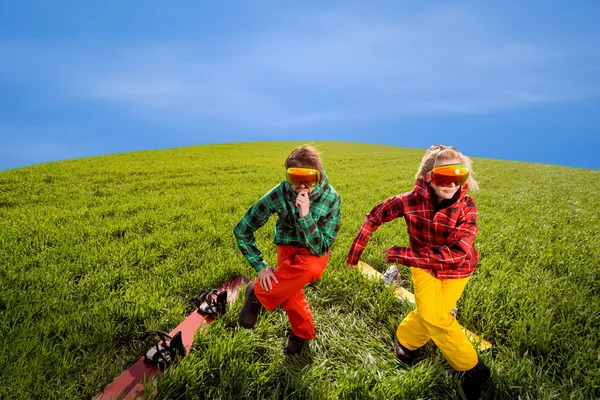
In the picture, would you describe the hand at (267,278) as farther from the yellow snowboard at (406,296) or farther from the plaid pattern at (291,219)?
Answer: the yellow snowboard at (406,296)

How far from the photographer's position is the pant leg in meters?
2.14

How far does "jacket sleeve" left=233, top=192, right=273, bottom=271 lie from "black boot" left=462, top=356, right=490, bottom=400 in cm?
173

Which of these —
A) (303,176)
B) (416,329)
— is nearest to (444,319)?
(416,329)

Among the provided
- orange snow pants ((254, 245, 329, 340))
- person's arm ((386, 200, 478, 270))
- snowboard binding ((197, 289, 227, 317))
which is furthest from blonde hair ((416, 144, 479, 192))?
snowboard binding ((197, 289, 227, 317))

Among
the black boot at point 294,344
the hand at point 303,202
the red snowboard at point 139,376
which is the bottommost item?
the black boot at point 294,344

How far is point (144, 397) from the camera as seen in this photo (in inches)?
78.1

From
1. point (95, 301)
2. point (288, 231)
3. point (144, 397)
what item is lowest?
point (144, 397)

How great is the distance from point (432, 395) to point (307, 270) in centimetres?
128

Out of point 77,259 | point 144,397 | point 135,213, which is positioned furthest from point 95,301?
point 135,213

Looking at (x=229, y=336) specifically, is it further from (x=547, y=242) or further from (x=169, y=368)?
(x=547, y=242)

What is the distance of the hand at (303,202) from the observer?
2.09m

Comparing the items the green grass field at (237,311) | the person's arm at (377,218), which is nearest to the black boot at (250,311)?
the green grass field at (237,311)

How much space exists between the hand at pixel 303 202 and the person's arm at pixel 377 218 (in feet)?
2.13

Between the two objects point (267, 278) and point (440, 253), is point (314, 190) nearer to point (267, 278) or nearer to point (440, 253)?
point (267, 278)
